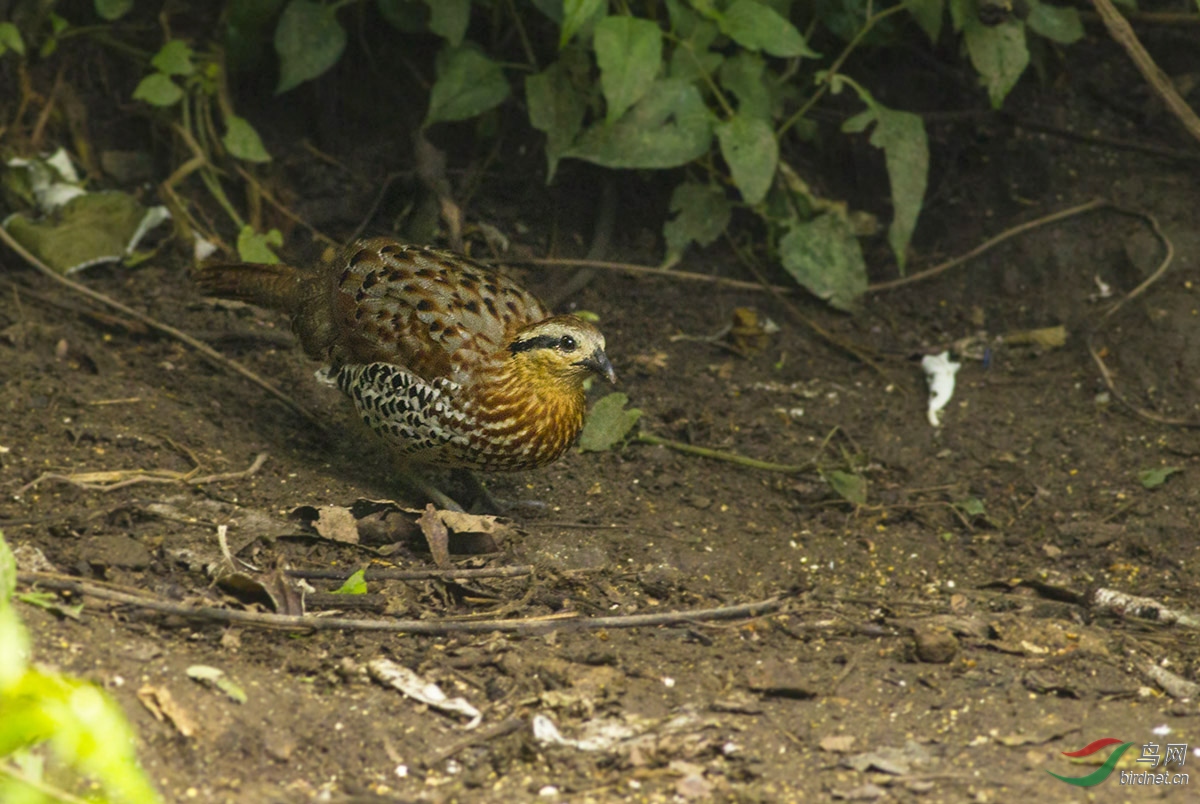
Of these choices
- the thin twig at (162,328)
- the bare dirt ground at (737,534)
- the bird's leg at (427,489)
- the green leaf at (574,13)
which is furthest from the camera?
the thin twig at (162,328)

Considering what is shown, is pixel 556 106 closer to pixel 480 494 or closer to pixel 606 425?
pixel 606 425

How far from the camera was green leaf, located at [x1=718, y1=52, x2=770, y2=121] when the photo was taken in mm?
5480

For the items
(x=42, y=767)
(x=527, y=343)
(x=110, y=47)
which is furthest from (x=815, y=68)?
(x=42, y=767)

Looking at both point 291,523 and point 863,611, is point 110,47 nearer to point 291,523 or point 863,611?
point 291,523

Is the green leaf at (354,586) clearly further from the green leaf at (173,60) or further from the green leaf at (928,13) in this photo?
the green leaf at (928,13)

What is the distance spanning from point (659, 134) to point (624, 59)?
44 cm

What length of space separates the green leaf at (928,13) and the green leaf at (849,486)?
6.42 ft

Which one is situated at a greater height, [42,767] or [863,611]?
[42,767]

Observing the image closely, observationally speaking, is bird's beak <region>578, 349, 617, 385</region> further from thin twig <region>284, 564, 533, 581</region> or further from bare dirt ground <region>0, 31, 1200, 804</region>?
thin twig <region>284, 564, 533, 581</region>

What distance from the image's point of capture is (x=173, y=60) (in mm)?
5887

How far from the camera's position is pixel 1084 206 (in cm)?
602

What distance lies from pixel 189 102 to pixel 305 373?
1.60 meters

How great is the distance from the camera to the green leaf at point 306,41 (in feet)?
18.6

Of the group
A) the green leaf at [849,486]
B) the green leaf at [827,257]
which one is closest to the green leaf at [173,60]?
the green leaf at [827,257]
